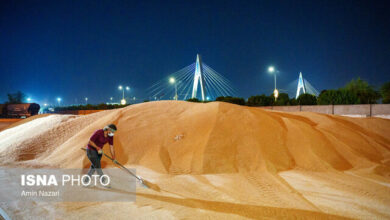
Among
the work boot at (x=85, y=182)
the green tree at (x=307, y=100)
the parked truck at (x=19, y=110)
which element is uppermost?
the green tree at (x=307, y=100)

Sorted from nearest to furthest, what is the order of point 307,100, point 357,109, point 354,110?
point 357,109 → point 354,110 → point 307,100

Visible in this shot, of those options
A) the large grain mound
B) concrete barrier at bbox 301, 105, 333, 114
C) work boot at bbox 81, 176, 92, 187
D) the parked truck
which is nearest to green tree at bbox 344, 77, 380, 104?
concrete barrier at bbox 301, 105, 333, 114

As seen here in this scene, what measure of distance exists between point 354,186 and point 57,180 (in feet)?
27.3

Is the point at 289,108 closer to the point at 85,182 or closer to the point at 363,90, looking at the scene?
the point at 363,90

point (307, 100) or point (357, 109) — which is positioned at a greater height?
point (307, 100)

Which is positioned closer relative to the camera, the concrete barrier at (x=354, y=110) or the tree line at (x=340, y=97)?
the concrete barrier at (x=354, y=110)

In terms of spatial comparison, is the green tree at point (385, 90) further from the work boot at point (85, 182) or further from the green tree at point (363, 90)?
the work boot at point (85, 182)

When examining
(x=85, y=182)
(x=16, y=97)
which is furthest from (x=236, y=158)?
(x=16, y=97)

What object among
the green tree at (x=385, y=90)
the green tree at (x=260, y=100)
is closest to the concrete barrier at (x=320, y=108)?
the green tree at (x=260, y=100)

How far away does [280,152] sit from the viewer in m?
8.71

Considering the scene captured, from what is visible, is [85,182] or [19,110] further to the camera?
[19,110]

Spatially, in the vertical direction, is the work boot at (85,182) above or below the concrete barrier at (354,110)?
below

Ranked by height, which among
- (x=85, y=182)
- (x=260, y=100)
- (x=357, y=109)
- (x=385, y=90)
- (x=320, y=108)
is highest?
(x=385, y=90)

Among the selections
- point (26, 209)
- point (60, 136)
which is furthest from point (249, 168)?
point (60, 136)
